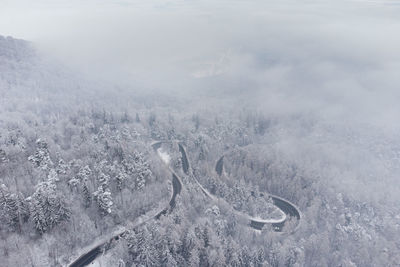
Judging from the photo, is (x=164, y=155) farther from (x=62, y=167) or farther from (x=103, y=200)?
(x=103, y=200)

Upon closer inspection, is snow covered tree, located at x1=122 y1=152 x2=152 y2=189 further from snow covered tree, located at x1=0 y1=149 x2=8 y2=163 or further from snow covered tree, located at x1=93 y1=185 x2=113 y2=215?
snow covered tree, located at x1=0 y1=149 x2=8 y2=163

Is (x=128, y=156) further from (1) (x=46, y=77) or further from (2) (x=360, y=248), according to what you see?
(1) (x=46, y=77)

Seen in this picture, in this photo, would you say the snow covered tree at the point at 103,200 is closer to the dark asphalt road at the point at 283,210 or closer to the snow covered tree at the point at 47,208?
the snow covered tree at the point at 47,208

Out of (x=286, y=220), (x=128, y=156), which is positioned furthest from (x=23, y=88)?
(x=286, y=220)

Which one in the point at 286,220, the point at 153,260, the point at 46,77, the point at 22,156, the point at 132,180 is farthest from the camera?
the point at 46,77

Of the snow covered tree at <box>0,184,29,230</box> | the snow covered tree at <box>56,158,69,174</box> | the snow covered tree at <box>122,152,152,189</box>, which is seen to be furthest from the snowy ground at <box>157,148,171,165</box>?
the snow covered tree at <box>0,184,29,230</box>

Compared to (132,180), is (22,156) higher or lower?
higher
